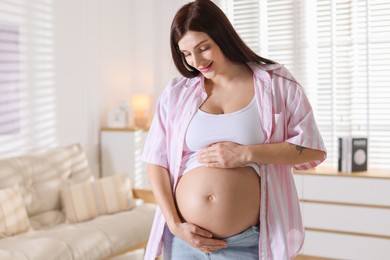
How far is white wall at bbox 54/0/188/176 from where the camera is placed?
4.25m

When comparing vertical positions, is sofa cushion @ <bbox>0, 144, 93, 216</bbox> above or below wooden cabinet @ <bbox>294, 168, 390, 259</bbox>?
above

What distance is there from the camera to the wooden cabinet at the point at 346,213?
148 inches

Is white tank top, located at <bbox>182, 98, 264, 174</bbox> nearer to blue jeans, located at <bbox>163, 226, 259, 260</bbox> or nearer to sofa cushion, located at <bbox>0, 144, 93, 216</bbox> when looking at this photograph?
blue jeans, located at <bbox>163, 226, 259, 260</bbox>

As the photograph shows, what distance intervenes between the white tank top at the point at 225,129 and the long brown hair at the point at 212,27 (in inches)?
6.0

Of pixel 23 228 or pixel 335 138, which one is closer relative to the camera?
pixel 23 228

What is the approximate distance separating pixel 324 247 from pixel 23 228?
2.01 metres

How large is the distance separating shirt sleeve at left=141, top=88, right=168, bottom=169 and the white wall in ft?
8.37

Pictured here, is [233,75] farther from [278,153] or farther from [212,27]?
[278,153]

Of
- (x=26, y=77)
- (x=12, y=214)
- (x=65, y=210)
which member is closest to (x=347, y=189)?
(x=65, y=210)

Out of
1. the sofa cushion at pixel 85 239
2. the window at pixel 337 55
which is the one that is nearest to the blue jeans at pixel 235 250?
the sofa cushion at pixel 85 239

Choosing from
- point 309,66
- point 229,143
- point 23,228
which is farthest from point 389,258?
point 229,143

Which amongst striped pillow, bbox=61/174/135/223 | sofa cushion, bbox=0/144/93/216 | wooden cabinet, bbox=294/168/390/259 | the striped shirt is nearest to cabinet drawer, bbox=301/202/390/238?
wooden cabinet, bbox=294/168/390/259

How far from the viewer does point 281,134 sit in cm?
163

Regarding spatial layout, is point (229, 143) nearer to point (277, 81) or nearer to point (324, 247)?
point (277, 81)
